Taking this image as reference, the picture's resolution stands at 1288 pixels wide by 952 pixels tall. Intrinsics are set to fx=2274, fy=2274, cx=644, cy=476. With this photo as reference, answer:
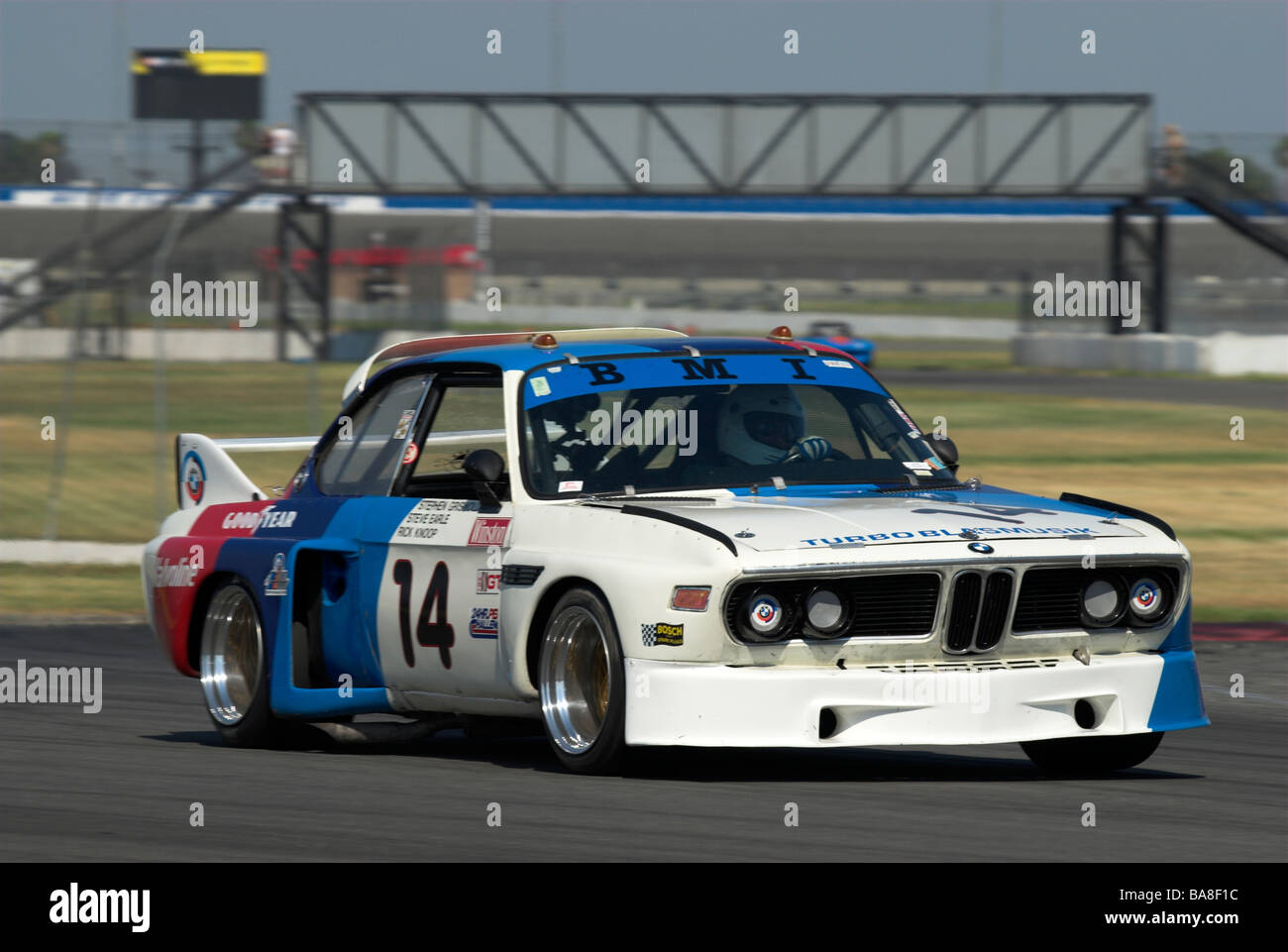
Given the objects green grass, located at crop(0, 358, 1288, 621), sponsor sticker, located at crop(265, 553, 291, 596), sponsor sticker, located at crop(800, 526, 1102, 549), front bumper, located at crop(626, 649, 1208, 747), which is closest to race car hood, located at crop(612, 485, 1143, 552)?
sponsor sticker, located at crop(800, 526, 1102, 549)

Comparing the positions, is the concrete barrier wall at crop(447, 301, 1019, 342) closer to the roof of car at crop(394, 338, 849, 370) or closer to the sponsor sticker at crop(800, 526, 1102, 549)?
the roof of car at crop(394, 338, 849, 370)

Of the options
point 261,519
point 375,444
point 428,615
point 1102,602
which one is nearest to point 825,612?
point 1102,602

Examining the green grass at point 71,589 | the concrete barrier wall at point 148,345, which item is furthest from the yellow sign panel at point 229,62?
the green grass at point 71,589

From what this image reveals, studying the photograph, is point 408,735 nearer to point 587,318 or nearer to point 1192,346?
point 1192,346

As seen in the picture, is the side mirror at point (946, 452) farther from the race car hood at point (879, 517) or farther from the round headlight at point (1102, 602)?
the round headlight at point (1102, 602)

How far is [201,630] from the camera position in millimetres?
9922

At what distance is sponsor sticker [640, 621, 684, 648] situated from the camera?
743 cm

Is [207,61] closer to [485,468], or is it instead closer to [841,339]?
[841,339]

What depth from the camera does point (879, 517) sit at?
7711mm

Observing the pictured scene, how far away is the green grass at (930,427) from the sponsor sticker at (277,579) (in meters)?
7.81

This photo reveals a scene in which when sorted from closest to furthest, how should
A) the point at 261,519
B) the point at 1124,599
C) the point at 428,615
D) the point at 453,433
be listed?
the point at 1124,599 < the point at 428,615 < the point at 453,433 < the point at 261,519

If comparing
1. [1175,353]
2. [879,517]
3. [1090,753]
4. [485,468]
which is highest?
[485,468]

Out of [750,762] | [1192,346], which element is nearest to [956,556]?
[750,762]

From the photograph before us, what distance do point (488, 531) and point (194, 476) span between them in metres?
2.64
